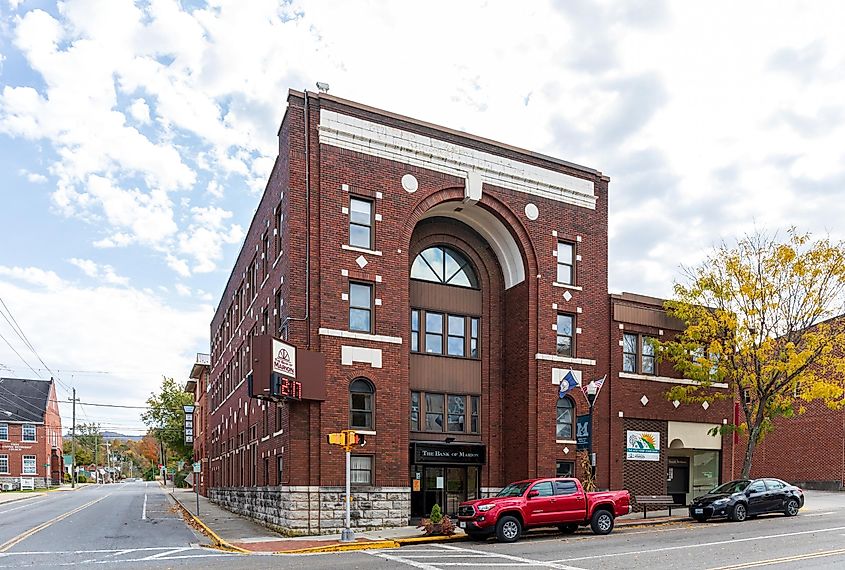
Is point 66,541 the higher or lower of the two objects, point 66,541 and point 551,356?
the lower

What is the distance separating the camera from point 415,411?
26.5 m

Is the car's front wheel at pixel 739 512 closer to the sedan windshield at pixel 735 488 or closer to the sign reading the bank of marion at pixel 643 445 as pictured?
the sedan windshield at pixel 735 488

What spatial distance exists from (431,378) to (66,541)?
1228 cm

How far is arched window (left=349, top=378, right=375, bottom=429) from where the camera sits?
78.4 ft

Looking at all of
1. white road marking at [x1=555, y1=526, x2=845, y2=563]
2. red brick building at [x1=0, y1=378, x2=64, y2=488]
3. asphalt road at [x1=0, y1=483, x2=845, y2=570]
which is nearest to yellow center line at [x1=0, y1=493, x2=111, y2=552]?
asphalt road at [x1=0, y1=483, x2=845, y2=570]

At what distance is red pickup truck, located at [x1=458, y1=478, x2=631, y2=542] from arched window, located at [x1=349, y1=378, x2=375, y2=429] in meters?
4.56

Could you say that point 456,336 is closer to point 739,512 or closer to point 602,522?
point 602,522

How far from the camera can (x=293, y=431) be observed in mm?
22703

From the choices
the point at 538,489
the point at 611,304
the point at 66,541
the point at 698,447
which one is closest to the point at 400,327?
the point at 538,489

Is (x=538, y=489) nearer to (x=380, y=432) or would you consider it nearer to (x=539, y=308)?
(x=380, y=432)

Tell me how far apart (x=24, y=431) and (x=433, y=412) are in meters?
72.5

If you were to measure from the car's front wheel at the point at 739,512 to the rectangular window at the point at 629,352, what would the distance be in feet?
24.2

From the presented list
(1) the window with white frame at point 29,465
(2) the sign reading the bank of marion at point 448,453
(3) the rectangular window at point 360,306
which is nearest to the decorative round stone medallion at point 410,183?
(3) the rectangular window at point 360,306

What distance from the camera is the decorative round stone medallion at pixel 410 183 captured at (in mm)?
25812
